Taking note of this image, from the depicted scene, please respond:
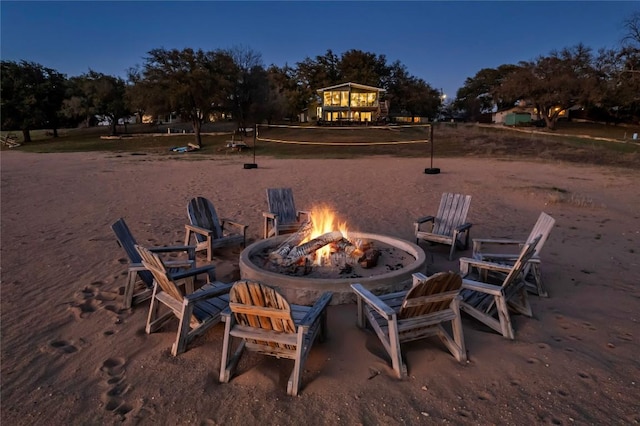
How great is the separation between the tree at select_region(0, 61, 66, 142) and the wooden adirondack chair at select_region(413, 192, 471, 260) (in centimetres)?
4679

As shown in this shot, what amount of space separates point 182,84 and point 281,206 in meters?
28.6

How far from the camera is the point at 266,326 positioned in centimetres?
345

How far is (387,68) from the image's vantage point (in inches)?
2712

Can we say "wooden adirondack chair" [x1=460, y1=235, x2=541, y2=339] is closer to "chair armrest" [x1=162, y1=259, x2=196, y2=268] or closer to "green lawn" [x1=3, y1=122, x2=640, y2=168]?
"chair armrest" [x1=162, y1=259, x2=196, y2=268]

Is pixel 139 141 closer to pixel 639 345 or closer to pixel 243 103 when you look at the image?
pixel 243 103

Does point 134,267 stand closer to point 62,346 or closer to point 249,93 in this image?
point 62,346

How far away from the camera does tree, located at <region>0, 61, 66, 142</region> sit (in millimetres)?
40625

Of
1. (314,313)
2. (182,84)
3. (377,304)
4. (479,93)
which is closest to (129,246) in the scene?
(314,313)

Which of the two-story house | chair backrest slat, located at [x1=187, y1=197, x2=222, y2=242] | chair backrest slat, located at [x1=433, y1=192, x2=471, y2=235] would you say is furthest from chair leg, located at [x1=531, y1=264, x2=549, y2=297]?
the two-story house

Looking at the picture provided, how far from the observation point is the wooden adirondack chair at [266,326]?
3.28 meters

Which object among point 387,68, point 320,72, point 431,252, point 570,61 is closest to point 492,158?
point 431,252

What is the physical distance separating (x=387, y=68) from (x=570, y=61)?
92.2 ft

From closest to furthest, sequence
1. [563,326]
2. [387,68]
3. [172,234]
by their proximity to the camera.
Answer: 1. [563,326]
2. [172,234]
3. [387,68]

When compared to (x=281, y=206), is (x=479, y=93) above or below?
above
